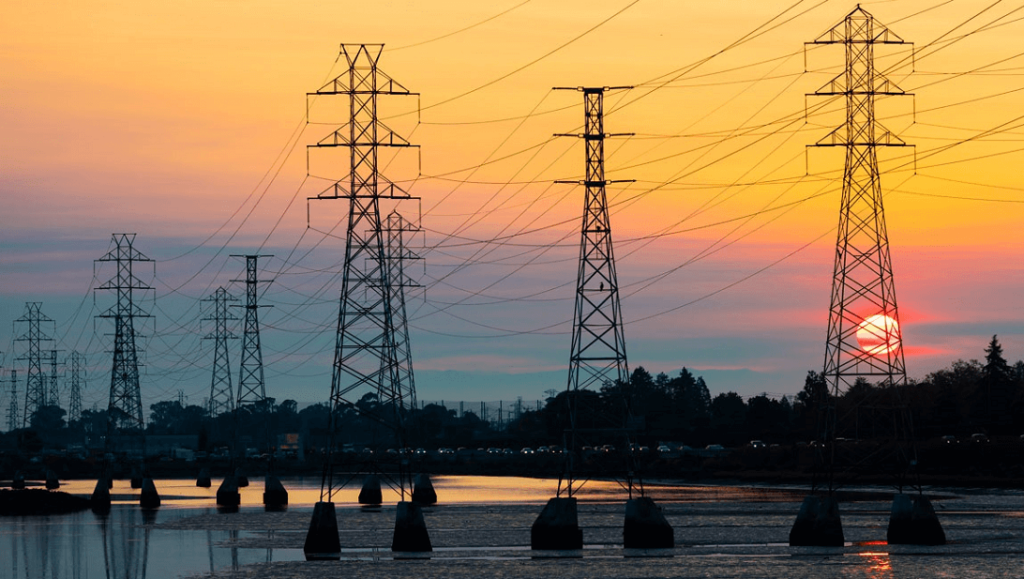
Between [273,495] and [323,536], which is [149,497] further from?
[323,536]

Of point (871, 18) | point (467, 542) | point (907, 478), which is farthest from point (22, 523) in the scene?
point (907, 478)

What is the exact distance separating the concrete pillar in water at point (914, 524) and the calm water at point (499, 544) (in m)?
0.67

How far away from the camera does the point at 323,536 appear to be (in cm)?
6091

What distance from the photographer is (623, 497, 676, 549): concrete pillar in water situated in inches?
2389

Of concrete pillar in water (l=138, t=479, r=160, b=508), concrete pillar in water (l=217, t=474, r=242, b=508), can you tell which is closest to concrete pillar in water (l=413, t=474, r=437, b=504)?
concrete pillar in water (l=217, t=474, r=242, b=508)

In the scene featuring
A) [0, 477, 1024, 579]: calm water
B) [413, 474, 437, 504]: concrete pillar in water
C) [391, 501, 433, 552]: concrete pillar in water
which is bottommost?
[0, 477, 1024, 579]: calm water

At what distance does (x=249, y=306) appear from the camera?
12750 centimetres

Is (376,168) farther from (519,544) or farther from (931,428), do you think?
(931,428)

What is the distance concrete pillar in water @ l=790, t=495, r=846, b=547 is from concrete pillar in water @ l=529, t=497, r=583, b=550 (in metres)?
9.40

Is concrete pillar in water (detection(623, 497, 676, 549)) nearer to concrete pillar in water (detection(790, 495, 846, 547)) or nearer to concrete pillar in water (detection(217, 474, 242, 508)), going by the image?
concrete pillar in water (detection(790, 495, 846, 547))

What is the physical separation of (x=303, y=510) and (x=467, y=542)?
3892 centimetres

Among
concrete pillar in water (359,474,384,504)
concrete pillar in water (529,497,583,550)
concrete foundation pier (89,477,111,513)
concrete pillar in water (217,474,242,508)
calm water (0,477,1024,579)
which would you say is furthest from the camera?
concrete pillar in water (217,474,242,508)

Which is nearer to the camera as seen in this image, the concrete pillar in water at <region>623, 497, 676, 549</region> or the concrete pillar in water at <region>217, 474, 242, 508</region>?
the concrete pillar in water at <region>623, 497, 676, 549</region>

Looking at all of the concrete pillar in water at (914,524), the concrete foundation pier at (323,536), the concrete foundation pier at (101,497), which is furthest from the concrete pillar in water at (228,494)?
the concrete pillar in water at (914,524)
